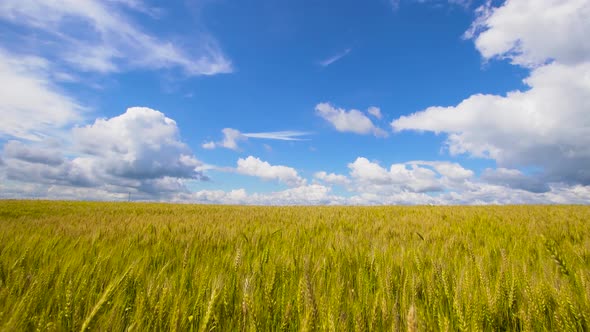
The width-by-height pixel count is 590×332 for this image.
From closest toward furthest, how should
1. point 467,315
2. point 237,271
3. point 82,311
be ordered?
point 467,315 → point 82,311 → point 237,271

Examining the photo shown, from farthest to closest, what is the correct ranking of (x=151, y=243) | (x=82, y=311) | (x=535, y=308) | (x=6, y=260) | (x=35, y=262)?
1. (x=151, y=243)
2. (x=35, y=262)
3. (x=6, y=260)
4. (x=82, y=311)
5. (x=535, y=308)

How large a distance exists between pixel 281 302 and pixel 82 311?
1018mm

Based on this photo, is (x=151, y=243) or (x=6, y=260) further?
(x=151, y=243)

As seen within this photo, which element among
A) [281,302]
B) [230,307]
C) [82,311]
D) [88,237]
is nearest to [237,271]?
[230,307]

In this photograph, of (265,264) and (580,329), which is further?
(265,264)

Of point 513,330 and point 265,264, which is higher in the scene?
point 265,264

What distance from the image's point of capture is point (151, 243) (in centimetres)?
321

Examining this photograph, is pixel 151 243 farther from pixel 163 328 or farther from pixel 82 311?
pixel 163 328

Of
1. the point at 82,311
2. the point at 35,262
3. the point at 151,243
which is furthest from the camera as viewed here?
the point at 151,243

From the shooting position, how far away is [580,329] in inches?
50.2

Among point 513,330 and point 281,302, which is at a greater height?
point 281,302

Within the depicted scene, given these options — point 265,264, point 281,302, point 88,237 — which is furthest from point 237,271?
point 88,237

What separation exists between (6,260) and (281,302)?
2.08m

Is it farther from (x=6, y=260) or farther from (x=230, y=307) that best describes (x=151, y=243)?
(x=230, y=307)
